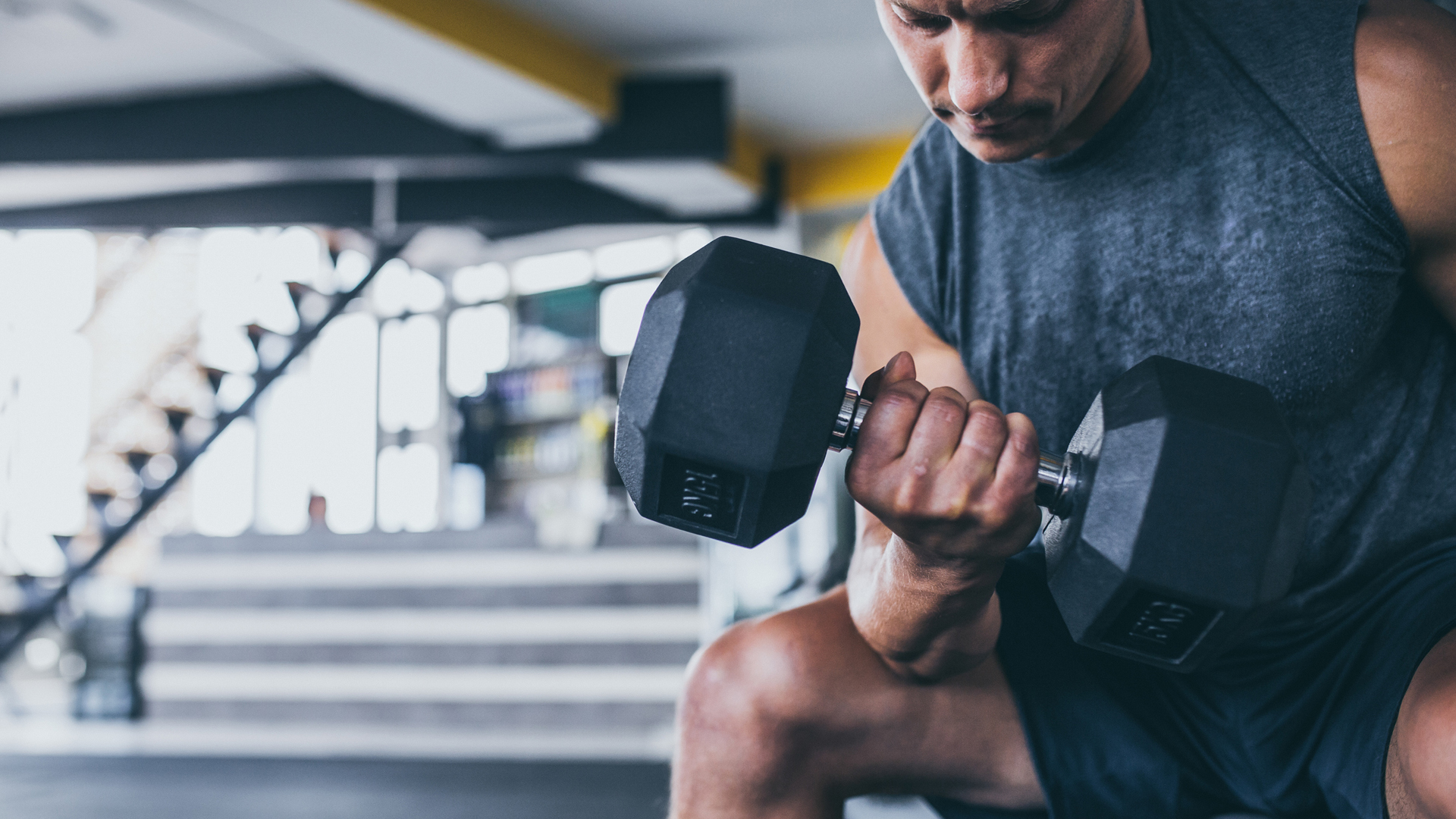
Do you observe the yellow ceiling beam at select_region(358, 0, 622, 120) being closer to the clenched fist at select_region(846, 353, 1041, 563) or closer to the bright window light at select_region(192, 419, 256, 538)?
the clenched fist at select_region(846, 353, 1041, 563)

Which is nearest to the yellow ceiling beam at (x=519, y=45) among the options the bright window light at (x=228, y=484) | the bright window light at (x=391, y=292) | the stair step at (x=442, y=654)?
the stair step at (x=442, y=654)

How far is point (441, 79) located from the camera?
12.6ft

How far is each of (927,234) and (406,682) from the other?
11.4 feet

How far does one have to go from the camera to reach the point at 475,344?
768cm

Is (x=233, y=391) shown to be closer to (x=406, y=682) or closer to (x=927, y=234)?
(x=406, y=682)

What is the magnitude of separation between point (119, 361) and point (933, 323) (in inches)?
320

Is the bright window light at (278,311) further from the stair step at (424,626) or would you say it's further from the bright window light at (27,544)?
the bright window light at (27,544)

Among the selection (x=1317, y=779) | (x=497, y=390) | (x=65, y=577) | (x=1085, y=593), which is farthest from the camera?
(x=497, y=390)

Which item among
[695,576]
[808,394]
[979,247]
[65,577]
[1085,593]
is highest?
[979,247]

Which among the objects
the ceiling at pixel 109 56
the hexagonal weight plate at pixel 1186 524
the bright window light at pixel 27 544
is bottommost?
the bright window light at pixel 27 544

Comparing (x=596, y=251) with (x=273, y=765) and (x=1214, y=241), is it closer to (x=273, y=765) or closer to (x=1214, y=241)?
(x=273, y=765)

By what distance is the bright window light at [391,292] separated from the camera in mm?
7828

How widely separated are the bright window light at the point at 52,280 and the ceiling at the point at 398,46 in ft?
9.77

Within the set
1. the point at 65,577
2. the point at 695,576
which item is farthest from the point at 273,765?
the point at 65,577
